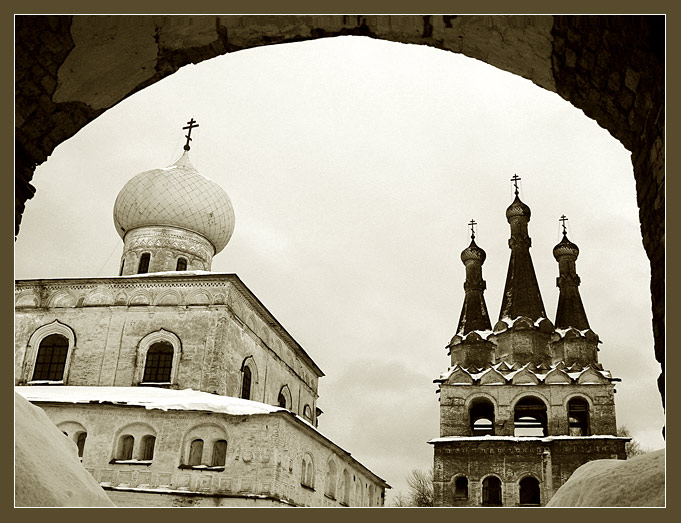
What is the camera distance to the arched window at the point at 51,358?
53.2ft

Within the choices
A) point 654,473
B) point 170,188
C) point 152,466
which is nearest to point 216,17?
point 654,473

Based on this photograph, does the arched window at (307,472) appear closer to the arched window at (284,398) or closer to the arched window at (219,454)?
the arched window at (219,454)

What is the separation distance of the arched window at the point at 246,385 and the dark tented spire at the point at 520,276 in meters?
8.56

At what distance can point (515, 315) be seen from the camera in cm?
2105

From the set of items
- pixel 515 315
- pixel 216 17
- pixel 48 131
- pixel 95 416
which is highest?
pixel 515 315

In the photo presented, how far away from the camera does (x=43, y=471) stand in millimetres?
4109

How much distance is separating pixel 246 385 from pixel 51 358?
15.4ft

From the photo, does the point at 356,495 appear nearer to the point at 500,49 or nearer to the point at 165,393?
the point at 165,393

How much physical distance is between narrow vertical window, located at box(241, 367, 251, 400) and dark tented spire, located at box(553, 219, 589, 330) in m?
9.83

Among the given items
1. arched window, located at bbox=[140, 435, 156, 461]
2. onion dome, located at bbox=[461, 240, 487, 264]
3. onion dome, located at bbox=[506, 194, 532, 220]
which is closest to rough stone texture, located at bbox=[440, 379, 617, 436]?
onion dome, located at bbox=[461, 240, 487, 264]

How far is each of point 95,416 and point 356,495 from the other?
7.52 meters

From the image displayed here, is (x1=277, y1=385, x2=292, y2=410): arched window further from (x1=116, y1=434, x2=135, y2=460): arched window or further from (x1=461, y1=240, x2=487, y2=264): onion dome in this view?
(x1=461, y1=240, x2=487, y2=264): onion dome

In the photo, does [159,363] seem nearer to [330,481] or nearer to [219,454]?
[219,454]

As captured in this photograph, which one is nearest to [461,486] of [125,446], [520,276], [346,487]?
[346,487]
